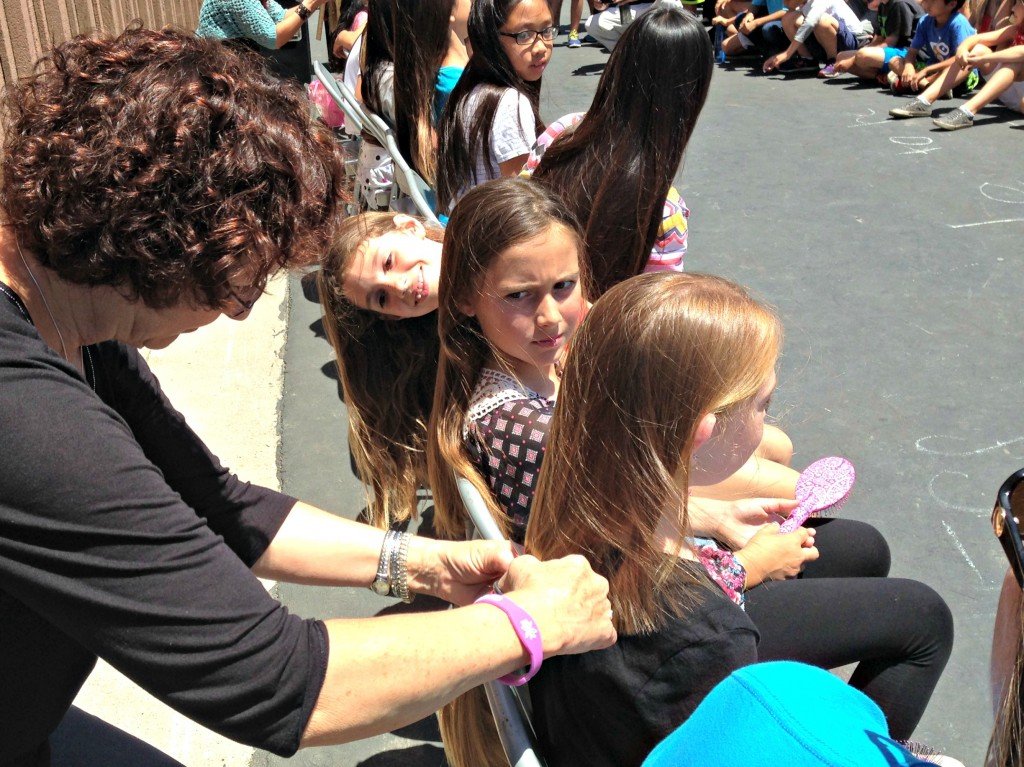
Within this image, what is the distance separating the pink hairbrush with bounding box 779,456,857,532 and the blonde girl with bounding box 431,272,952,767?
0.67m

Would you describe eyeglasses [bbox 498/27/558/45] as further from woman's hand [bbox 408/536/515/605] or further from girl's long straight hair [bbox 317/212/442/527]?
woman's hand [bbox 408/536/515/605]

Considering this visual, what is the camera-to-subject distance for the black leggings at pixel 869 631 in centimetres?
185

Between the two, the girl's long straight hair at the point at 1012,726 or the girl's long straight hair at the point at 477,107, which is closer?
the girl's long straight hair at the point at 1012,726

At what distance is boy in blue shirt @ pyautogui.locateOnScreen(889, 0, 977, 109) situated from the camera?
779 centimetres

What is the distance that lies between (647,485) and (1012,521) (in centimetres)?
59

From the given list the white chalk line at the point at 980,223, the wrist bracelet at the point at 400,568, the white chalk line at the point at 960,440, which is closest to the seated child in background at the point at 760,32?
the white chalk line at the point at 980,223

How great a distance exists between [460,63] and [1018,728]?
3681 mm

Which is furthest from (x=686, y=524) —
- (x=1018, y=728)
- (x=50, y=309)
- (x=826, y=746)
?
(x=50, y=309)

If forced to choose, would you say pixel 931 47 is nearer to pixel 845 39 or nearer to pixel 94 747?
pixel 845 39

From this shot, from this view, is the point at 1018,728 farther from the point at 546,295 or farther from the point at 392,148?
the point at 392,148

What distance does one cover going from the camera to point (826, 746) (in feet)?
3.37

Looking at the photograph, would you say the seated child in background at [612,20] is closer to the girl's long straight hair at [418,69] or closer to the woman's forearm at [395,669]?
the girl's long straight hair at [418,69]

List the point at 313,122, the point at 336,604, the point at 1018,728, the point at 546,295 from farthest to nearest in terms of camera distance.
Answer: the point at 336,604 → the point at 546,295 → the point at 313,122 → the point at 1018,728

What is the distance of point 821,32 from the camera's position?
29.3 ft
